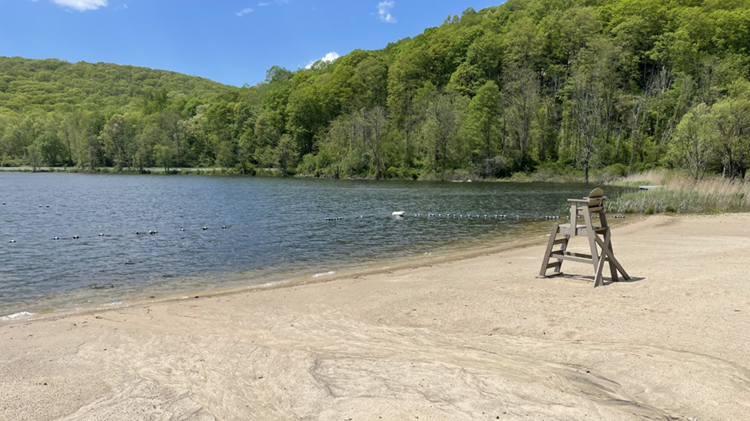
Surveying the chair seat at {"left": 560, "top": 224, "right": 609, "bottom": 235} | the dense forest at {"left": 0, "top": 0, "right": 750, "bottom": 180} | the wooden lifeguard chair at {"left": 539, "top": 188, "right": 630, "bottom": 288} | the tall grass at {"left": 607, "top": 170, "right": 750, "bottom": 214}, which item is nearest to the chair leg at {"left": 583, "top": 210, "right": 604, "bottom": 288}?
the wooden lifeguard chair at {"left": 539, "top": 188, "right": 630, "bottom": 288}

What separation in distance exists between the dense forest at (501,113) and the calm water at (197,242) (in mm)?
35773

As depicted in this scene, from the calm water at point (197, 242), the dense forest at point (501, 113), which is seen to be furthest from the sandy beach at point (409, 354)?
the dense forest at point (501, 113)

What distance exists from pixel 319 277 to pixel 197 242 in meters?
10.0

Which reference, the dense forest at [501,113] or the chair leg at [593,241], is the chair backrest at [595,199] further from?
the dense forest at [501,113]

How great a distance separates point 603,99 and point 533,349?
87185 mm

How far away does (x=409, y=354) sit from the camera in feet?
22.6

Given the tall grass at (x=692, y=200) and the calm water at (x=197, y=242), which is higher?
the tall grass at (x=692, y=200)

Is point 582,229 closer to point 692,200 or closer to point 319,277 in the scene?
point 319,277

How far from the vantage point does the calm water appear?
13977 millimetres

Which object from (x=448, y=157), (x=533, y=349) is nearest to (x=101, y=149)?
(x=448, y=157)

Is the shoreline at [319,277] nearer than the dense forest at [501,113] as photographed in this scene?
Yes

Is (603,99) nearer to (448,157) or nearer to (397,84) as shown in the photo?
(448,157)

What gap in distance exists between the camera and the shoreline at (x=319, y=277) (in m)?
10.7

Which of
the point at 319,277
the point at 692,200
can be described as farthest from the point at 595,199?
the point at 692,200
